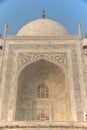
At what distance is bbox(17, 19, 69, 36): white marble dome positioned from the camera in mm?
13797

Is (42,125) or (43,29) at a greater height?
(43,29)

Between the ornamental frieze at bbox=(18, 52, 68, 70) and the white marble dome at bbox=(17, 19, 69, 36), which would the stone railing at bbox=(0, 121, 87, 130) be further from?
the white marble dome at bbox=(17, 19, 69, 36)

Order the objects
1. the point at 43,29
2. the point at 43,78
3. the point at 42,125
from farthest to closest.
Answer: the point at 43,29 < the point at 43,78 < the point at 42,125

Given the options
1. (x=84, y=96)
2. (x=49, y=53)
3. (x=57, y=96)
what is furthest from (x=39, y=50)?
(x=84, y=96)

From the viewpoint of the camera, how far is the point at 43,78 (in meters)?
12.2

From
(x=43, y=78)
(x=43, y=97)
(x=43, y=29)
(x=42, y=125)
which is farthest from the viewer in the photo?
(x=43, y=29)

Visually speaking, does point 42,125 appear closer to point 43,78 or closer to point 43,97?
point 43,97

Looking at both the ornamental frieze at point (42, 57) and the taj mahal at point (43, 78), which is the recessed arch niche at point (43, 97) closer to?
the taj mahal at point (43, 78)

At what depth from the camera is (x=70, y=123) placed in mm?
9055

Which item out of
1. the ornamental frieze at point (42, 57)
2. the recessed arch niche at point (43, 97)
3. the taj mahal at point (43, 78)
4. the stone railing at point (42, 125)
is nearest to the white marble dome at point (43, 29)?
the taj mahal at point (43, 78)

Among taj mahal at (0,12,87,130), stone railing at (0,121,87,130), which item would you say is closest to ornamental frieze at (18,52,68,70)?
taj mahal at (0,12,87,130)

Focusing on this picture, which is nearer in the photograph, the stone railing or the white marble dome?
the stone railing

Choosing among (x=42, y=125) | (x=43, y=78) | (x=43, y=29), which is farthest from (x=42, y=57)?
(x=42, y=125)

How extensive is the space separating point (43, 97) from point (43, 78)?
1001 millimetres
